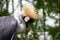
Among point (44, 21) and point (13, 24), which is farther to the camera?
point (44, 21)

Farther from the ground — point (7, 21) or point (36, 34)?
point (7, 21)

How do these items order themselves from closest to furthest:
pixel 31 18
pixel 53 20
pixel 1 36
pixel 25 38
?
pixel 1 36 < pixel 31 18 < pixel 53 20 < pixel 25 38

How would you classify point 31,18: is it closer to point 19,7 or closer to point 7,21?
point 7,21

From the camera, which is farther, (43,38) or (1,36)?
(43,38)

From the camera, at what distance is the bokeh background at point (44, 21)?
103 inches

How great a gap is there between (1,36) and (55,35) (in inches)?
39.5

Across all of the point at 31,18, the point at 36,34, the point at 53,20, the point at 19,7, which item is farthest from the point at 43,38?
the point at 31,18

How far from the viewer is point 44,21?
8.68 ft

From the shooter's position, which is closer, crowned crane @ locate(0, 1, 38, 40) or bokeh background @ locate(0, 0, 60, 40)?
crowned crane @ locate(0, 1, 38, 40)

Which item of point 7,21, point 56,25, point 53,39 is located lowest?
point 53,39

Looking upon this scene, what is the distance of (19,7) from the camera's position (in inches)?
105

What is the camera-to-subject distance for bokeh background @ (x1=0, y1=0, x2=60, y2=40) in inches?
103

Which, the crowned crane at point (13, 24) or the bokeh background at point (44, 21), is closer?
the crowned crane at point (13, 24)

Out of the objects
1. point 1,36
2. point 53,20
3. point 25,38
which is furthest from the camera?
point 25,38
